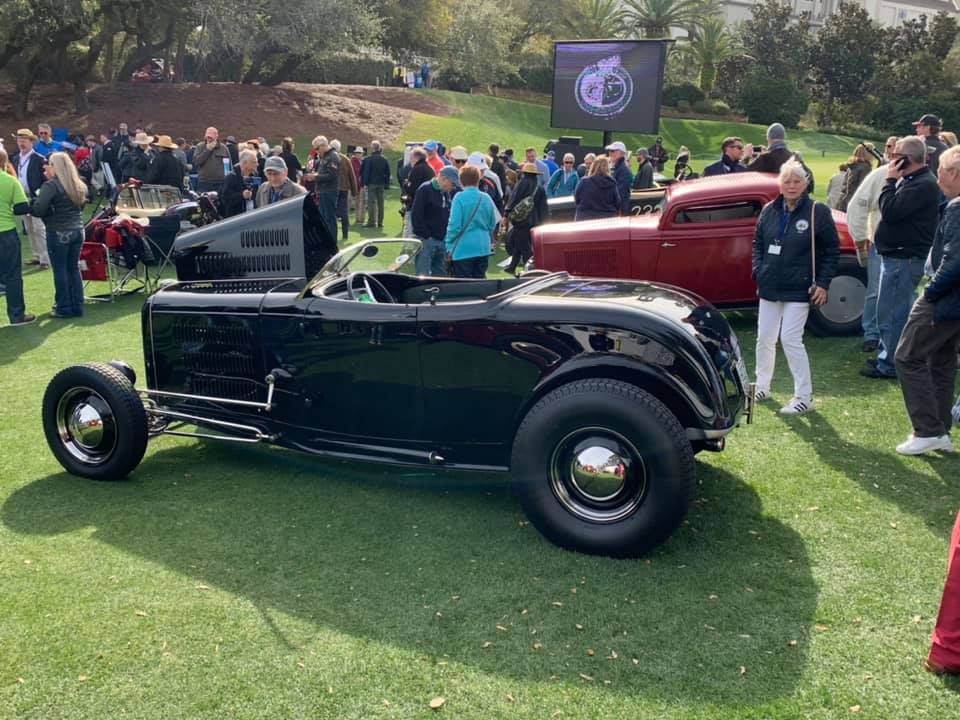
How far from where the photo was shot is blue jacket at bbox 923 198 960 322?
5000 millimetres

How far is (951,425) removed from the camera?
6.08 meters

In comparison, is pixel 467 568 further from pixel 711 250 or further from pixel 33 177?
pixel 33 177

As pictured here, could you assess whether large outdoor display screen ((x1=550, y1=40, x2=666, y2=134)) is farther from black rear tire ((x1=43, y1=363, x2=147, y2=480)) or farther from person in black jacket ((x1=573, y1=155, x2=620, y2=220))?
black rear tire ((x1=43, y1=363, x2=147, y2=480))

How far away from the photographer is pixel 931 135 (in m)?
9.48

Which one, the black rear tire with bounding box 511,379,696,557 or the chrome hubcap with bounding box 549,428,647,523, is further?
the chrome hubcap with bounding box 549,428,647,523

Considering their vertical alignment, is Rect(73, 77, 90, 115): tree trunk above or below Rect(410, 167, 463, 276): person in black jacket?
above

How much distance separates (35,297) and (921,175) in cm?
1037

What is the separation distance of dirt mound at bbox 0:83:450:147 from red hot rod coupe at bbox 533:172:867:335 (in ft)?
80.2

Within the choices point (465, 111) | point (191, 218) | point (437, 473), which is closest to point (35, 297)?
point (191, 218)

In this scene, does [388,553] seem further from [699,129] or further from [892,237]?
[699,129]

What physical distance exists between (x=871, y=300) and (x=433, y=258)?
4.87m

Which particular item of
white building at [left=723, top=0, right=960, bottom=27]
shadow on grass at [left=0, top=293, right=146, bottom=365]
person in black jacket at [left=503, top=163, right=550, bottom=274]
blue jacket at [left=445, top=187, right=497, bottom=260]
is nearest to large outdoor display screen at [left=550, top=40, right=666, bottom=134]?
person in black jacket at [left=503, top=163, right=550, bottom=274]

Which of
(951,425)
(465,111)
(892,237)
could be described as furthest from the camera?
(465,111)

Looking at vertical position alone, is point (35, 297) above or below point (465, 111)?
below
